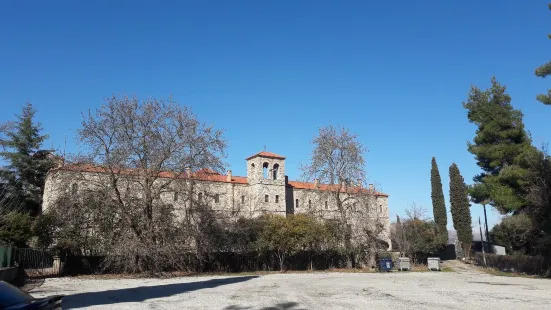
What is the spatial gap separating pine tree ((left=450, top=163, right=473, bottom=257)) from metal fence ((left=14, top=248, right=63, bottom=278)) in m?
42.1

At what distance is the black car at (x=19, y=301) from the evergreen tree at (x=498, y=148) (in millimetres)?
30516

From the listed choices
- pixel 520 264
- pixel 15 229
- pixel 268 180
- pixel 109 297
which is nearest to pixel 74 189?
pixel 15 229

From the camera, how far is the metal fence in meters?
22.1

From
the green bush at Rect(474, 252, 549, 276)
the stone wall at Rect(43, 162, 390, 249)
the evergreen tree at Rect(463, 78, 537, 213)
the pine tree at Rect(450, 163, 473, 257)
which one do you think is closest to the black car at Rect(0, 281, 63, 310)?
the stone wall at Rect(43, 162, 390, 249)

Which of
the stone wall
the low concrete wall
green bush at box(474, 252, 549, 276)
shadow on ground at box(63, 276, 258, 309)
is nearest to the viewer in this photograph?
shadow on ground at box(63, 276, 258, 309)

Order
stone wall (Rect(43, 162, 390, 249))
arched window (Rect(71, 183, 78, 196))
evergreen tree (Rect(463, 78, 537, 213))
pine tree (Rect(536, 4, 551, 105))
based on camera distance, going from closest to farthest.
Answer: pine tree (Rect(536, 4, 551, 105)) < arched window (Rect(71, 183, 78, 196)) < stone wall (Rect(43, 162, 390, 249)) < evergreen tree (Rect(463, 78, 537, 213))

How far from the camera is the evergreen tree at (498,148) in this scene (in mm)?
30688

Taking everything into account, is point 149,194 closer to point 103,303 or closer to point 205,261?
point 205,261

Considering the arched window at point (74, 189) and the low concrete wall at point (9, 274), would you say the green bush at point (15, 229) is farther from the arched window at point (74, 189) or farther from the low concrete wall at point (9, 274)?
the low concrete wall at point (9, 274)

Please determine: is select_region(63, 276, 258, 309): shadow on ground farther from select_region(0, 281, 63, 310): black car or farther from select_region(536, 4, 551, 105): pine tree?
select_region(536, 4, 551, 105): pine tree

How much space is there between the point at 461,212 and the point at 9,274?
46.4m

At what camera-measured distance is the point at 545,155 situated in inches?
1138

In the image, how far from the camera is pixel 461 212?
4981 cm

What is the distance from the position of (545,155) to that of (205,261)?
24.8 meters
